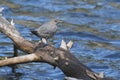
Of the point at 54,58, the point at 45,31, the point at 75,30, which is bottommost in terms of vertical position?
the point at 75,30

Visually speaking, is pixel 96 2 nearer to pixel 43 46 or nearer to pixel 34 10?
pixel 34 10

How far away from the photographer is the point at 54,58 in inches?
275

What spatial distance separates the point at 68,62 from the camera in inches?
272

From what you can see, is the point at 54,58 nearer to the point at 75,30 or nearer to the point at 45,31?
the point at 45,31

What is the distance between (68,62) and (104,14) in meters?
5.93

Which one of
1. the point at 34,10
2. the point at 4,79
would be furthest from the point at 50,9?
the point at 4,79

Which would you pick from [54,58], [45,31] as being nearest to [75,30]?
[45,31]

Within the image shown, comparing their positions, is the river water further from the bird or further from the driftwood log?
the driftwood log

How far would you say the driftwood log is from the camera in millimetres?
6887

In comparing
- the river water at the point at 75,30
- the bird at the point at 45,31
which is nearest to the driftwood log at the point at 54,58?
the bird at the point at 45,31

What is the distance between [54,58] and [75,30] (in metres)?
4.59

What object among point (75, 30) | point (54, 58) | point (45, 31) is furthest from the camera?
point (75, 30)

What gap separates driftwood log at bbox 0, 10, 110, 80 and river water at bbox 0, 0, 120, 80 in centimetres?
100

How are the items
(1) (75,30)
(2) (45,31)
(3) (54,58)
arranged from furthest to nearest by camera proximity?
(1) (75,30) → (2) (45,31) → (3) (54,58)
